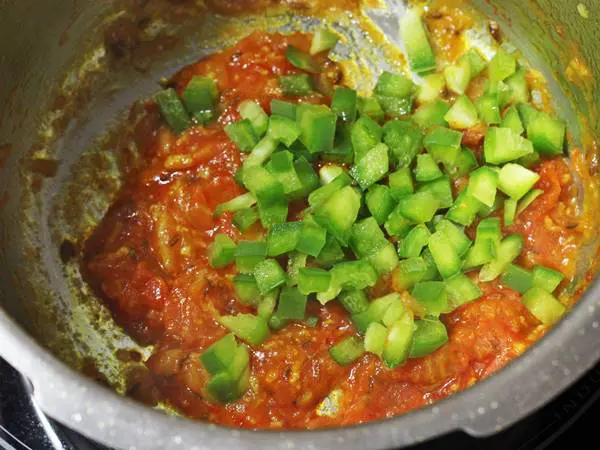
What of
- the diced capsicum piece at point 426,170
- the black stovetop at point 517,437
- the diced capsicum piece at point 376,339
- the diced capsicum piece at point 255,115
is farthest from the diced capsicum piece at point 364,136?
the black stovetop at point 517,437

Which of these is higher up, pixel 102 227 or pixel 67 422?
pixel 67 422

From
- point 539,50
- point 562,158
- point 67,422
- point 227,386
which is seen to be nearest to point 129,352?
point 227,386

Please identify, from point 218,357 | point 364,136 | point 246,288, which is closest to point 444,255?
point 364,136

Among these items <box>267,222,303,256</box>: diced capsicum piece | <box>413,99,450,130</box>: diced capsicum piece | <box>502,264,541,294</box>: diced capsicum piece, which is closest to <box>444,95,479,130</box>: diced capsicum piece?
<box>413,99,450,130</box>: diced capsicum piece

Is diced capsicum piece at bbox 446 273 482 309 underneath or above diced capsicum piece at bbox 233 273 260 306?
above

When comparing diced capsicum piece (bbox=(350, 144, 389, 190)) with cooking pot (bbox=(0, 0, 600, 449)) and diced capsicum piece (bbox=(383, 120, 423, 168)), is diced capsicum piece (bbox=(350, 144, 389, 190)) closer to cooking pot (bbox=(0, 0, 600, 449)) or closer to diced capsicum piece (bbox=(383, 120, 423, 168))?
diced capsicum piece (bbox=(383, 120, 423, 168))

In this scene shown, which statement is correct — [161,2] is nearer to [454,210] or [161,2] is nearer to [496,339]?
[454,210]
